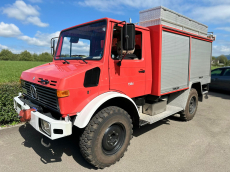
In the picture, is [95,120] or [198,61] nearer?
[95,120]

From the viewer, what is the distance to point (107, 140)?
2.95 metres

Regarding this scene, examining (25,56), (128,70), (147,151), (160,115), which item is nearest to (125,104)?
(128,70)

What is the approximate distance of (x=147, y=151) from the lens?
345 centimetres

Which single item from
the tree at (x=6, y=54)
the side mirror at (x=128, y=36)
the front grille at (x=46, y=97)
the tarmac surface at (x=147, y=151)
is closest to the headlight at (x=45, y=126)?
the front grille at (x=46, y=97)

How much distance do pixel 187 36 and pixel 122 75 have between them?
2.53m

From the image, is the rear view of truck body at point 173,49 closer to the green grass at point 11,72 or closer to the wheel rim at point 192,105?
the wheel rim at point 192,105

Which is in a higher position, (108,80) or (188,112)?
(108,80)

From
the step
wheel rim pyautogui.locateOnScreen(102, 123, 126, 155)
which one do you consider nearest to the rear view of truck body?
the step

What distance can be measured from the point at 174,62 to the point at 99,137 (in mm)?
2693

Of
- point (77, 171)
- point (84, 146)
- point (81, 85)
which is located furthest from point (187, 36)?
point (77, 171)

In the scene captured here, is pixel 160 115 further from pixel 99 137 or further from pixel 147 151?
pixel 99 137

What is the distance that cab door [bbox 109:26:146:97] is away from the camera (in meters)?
3.04

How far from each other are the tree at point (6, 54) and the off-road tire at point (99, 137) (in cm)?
8396

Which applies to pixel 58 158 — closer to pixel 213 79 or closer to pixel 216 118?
pixel 216 118
